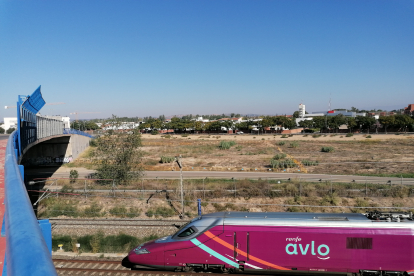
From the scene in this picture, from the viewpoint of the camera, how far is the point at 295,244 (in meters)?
10.6

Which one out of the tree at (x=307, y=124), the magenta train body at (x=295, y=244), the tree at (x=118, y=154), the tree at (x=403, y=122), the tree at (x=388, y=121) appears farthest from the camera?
the tree at (x=307, y=124)

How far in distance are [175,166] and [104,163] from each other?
39.1 ft

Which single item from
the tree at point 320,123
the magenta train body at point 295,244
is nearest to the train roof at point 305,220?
the magenta train body at point 295,244

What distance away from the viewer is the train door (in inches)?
424

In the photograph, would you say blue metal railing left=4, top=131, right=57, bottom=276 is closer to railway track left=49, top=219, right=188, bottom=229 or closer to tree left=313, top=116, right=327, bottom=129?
railway track left=49, top=219, right=188, bottom=229

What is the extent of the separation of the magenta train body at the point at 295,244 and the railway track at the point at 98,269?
81 cm

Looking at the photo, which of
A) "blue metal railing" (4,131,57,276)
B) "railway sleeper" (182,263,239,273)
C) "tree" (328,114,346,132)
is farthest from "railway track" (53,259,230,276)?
"tree" (328,114,346,132)

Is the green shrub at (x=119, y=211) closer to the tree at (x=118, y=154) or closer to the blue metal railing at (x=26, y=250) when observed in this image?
the tree at (x=118, y=154)

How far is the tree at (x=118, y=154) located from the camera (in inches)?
1048

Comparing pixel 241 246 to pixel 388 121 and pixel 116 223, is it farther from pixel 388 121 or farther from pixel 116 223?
pixel 388 121

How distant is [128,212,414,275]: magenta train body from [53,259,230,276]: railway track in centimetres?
81

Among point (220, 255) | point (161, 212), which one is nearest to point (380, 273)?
point (220, 255)

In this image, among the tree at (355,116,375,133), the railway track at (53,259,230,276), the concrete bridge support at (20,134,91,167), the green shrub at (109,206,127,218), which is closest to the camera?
the railway track at (53,259,230,276)

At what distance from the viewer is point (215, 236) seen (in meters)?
10.8
